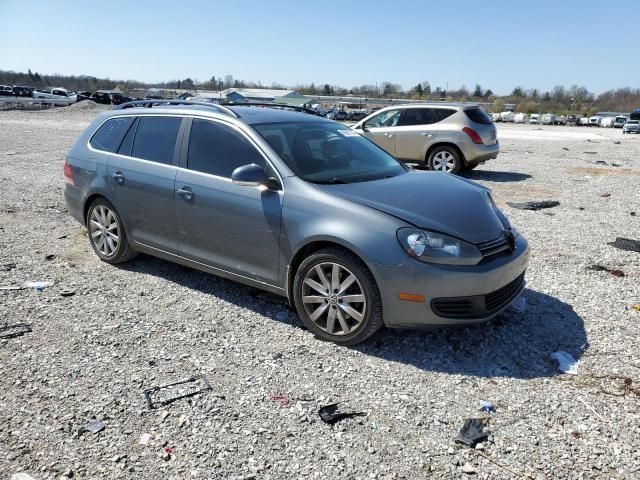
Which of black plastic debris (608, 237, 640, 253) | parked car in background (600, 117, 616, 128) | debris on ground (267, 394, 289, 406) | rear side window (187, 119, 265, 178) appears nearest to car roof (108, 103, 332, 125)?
rear side window (187, 119, 265, 178)

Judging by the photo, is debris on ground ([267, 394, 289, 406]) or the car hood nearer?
debris on ground ([267, 394, 289, 406])

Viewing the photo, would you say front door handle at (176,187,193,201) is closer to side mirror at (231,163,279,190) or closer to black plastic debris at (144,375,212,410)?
side mirror at (231,163,279,190)

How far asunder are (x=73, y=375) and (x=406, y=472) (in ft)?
7.73

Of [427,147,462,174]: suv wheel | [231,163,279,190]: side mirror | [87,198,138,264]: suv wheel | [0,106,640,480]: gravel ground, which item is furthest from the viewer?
[427,147,462,174]: suv wheel

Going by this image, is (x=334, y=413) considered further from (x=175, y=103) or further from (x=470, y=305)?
(x=175, y=103)

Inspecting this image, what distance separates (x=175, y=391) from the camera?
3523 mm

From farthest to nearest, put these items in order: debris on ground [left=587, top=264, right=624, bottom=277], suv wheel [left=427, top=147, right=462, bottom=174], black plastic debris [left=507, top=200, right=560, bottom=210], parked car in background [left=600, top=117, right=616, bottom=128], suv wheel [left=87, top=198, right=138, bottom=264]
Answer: parked car in background [left=600, top=117, right=616, bottom=128] < suv wheel [left=427, top=147, right=462, bottom=174] < black plastic debris [left=507, top=200, right=560, bottom=210] < debris on ground [left=587, top=264, right=624, bottom=277] < suv wheel [left=87, top=198, right=138, bottom=264]

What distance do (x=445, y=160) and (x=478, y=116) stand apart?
132cm

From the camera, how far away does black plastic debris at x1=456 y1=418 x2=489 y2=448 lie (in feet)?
10.0

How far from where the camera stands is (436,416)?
10.8 ft

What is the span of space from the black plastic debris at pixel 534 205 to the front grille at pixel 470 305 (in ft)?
19.1

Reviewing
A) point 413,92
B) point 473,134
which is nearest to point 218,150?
point 473,134

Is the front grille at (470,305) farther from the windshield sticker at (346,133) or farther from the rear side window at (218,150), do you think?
the windshield sticker at (346,133)

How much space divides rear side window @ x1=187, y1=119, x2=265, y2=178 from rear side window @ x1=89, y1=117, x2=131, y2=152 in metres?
1.19
